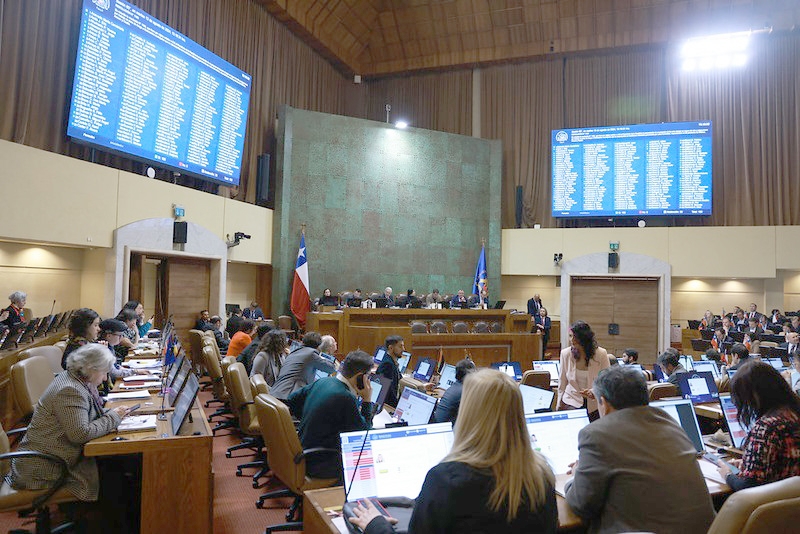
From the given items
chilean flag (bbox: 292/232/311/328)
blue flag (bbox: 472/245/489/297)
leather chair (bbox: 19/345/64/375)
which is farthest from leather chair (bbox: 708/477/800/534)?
blue flag (bbox: 472/245/489/297)

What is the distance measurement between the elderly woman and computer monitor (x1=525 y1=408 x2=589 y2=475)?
2.34 meters

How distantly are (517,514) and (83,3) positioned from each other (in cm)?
936

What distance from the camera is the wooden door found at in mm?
14227

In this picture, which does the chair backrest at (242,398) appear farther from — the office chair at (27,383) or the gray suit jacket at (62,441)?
the gray suit jacket at (62,441)

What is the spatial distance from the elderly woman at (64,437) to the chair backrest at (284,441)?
93 cm

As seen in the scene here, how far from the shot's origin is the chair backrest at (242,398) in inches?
190

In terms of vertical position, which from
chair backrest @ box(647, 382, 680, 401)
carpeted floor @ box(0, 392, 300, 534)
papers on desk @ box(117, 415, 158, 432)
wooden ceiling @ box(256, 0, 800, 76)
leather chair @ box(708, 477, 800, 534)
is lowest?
carpeted floor @ box(0, 392, 300, 534)

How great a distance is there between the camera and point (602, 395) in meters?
2.39

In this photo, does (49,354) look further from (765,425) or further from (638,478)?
(765,425)

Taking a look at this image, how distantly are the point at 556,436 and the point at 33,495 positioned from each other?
271cm

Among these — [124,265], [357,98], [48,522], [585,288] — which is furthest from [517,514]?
[357,98]

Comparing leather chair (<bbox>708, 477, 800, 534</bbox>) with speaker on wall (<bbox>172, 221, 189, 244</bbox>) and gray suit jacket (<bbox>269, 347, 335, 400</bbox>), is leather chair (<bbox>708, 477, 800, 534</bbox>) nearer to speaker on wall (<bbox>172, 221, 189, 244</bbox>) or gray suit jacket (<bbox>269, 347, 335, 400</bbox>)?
gray suit jacket (<bbox>269, 347, 335, 400</bbox>)

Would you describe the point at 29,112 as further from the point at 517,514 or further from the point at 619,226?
the point at 619,226

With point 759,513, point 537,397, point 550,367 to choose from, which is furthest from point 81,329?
point 550,367
